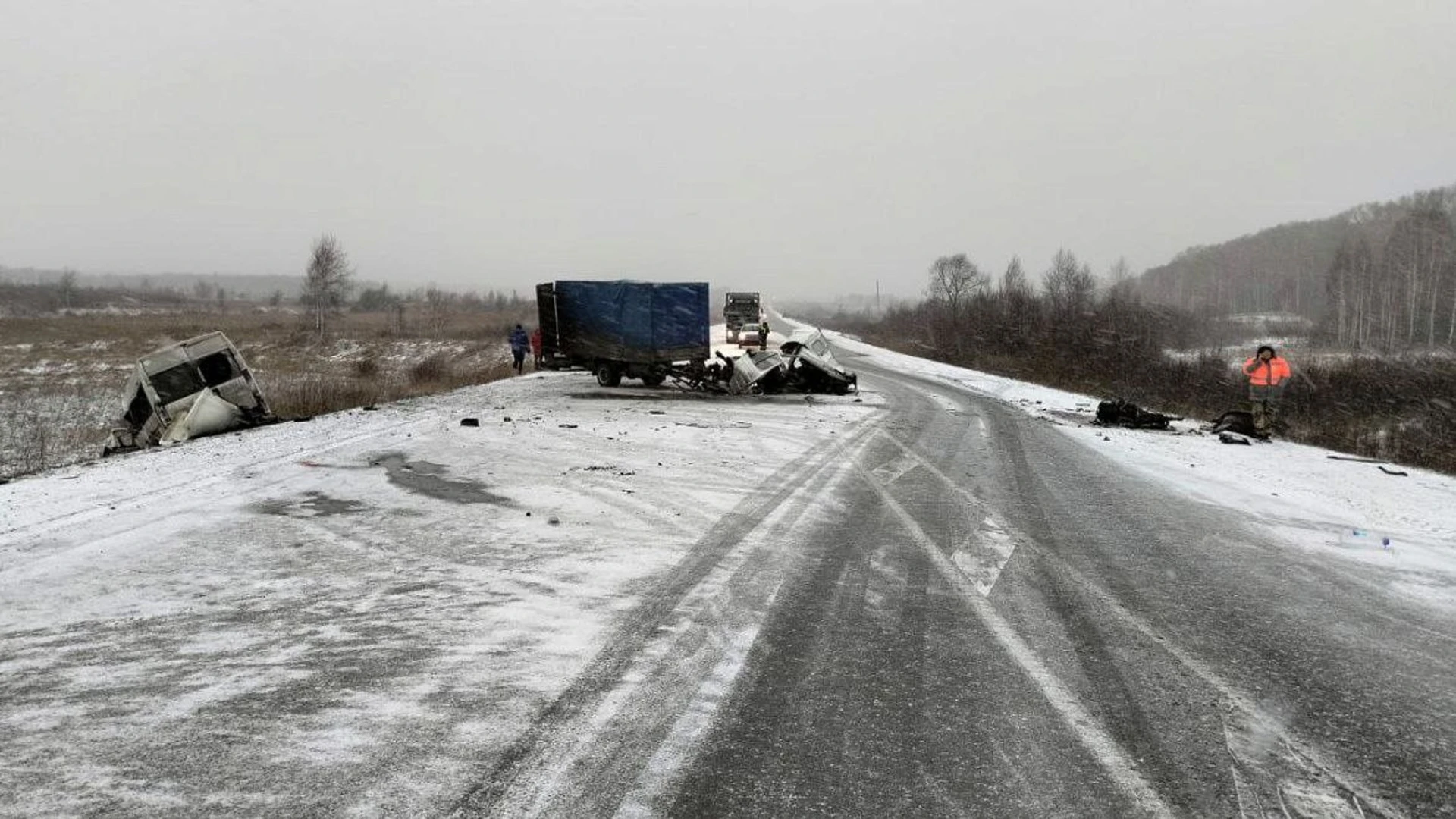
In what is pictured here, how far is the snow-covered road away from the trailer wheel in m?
10.6

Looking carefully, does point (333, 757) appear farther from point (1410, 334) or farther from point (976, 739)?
point (1410, 334)

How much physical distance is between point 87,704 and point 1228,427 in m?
15.5

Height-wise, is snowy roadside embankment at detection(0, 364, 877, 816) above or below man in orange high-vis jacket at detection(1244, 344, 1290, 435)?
below

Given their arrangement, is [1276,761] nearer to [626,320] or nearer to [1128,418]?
[1128,418]

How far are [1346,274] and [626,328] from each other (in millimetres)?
79920

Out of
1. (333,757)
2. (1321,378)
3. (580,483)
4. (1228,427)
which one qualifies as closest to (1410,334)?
(1321,378)

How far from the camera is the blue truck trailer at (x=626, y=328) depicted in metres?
19.0

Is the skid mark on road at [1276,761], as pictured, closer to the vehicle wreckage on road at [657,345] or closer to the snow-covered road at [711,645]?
the snow-covered road at [711,645]

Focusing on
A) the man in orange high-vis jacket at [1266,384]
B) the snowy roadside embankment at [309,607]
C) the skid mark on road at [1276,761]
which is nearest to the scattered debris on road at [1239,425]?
the man in orange high-vis jacket at [1266,384]

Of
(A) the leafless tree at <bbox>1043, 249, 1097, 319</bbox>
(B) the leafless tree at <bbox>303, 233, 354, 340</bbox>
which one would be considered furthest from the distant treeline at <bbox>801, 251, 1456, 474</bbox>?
(B) the leafless tree at <bbox>303, 233, 354, 340</bbox>

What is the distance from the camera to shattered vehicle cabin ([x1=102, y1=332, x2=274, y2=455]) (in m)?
12.4

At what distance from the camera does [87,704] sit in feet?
11.1

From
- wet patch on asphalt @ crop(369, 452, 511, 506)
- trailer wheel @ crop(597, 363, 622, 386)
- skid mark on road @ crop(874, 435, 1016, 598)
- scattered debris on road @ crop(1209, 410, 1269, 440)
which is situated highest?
trailer wheel @ crop(597, 363, 622, 386)

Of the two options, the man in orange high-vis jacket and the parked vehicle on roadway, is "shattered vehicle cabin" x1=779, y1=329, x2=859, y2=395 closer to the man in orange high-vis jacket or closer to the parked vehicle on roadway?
the man in orange high-vis jacket
